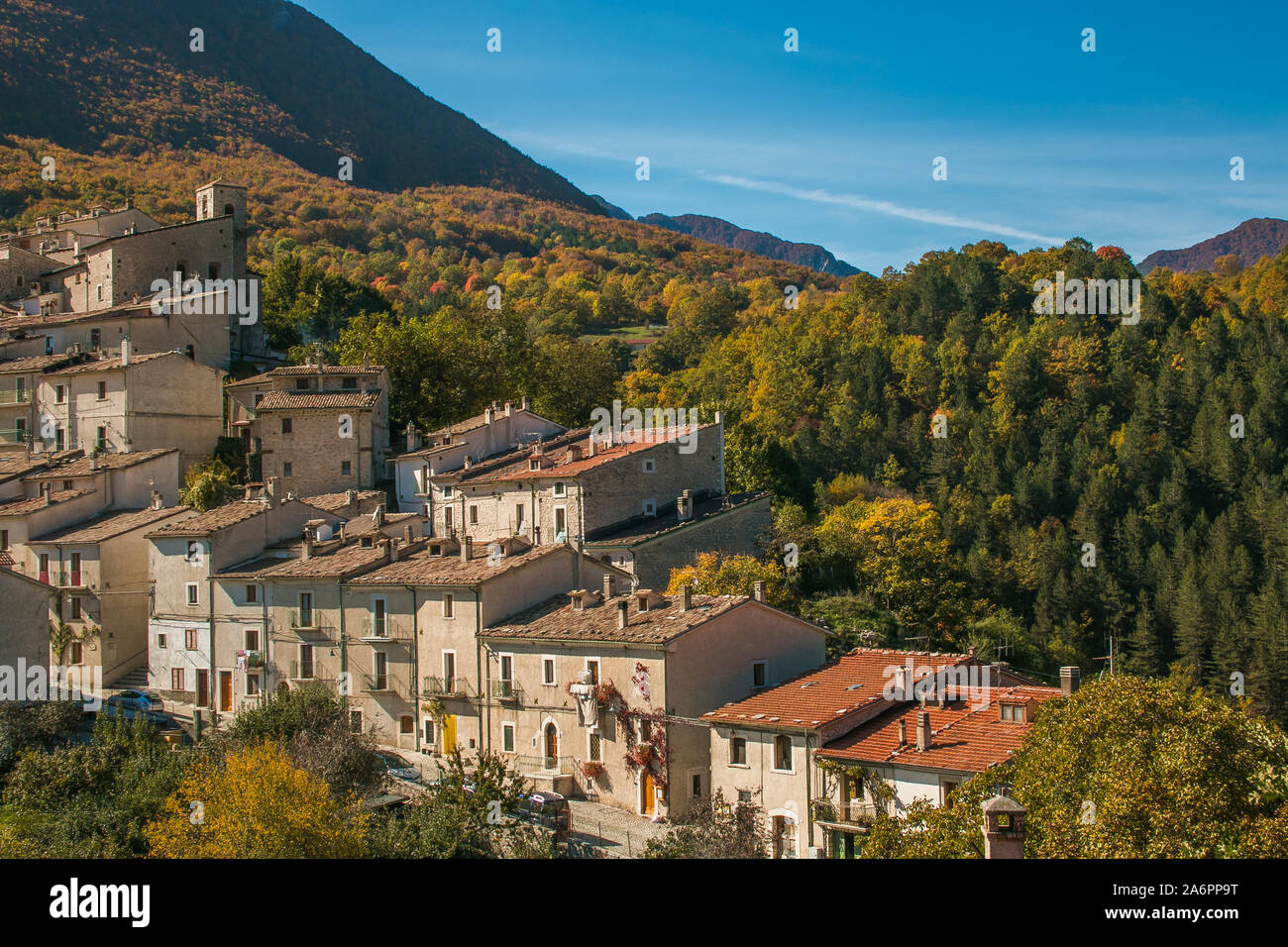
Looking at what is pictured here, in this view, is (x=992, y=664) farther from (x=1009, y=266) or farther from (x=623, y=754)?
(x=1009, y=266)

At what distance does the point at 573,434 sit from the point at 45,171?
91174 millimetres

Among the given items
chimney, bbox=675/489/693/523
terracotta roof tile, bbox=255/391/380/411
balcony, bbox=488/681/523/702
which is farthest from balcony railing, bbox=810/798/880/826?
terracotta roof tile, bbox=255/391/380/411

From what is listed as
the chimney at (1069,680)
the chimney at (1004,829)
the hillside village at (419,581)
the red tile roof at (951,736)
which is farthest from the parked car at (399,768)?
the chimney at (1004,829)

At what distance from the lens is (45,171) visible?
126875 mm

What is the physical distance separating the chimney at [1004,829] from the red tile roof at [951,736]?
29.4ft

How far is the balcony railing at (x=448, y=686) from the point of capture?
4172 cm

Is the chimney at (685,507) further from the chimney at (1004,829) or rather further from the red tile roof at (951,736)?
the chimney at (1004,829)

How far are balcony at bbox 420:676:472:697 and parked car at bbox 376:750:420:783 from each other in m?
2.33

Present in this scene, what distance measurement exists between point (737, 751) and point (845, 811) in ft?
14.0

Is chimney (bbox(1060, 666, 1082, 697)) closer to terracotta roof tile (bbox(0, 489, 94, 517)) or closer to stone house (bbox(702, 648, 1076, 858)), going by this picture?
stone house (bbox(702, 648, 1076, 858))

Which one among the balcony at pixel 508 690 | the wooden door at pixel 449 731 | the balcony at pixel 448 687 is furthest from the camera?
the wooden door at pixel 449 731

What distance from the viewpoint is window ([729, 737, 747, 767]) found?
3428 centimetres
